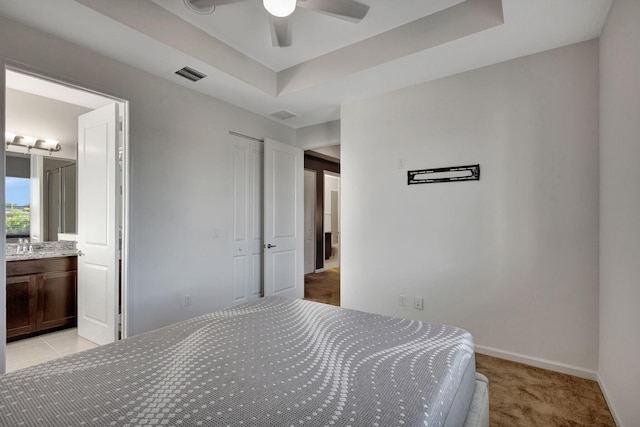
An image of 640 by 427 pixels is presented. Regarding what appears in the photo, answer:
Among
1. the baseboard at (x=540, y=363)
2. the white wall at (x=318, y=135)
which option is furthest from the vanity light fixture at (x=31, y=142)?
the baseboard at (x=540, y=363)

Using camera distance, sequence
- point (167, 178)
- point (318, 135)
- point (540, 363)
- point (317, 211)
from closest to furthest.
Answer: point (540, 363) < point (167, 178) < point (318, 135) < point (317, 211)

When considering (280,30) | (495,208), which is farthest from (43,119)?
(495,208)

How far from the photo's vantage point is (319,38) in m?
2.70

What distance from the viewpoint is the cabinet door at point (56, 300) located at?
3113 millimetres

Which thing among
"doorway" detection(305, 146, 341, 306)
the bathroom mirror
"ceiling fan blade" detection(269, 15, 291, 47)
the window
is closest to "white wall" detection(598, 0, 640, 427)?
"ceiling fan blade" detection(269, 15, 291, 47)


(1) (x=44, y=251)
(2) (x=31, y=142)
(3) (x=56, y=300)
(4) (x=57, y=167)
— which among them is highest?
(2) (x=31, y=142)

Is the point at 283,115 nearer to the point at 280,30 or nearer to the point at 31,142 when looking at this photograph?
the point at 280,30

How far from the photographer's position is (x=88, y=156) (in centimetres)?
304

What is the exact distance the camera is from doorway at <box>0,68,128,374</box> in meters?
2.69

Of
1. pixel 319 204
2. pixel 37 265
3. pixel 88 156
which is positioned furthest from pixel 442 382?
pixel 319 204

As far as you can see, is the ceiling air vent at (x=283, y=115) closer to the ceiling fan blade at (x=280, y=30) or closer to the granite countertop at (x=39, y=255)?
the ceiling fan blade at (x=280, y=30)

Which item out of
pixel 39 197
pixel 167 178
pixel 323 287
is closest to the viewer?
pixel 167 178

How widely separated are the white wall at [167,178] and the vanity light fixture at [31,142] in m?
1.65

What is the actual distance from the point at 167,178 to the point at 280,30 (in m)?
1.76
